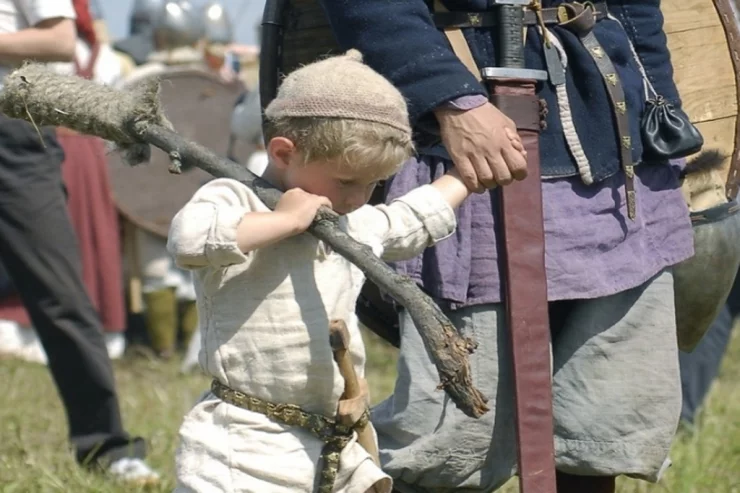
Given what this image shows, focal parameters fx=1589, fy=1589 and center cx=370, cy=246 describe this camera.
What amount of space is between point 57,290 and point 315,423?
6.84 ft

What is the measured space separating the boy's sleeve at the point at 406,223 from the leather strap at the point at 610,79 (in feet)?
1.38

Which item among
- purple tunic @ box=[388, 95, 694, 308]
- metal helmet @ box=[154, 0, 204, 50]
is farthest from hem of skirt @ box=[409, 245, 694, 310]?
metal helmet @ box=[154, 0, 204, 50]

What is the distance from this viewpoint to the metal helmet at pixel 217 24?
11109 mm

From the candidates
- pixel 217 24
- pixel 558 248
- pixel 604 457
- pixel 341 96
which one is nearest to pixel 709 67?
pixel 558 248

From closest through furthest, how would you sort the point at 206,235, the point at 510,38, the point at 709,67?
the point at 206,235
the point at 510,38
the point at 709,67

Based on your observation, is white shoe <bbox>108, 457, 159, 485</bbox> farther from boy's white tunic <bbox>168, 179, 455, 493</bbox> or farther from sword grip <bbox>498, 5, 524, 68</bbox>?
sword grip <bbox>498, 5, 524, 68</bbox>

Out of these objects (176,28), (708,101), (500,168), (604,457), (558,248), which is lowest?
(176,28)

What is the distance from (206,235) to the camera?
2.57m

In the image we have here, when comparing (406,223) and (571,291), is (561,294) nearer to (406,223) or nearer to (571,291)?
(571,291)

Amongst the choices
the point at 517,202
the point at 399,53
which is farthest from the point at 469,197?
the point at 399,53

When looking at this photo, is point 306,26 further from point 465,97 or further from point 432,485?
point 432,485

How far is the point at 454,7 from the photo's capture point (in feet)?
10.0

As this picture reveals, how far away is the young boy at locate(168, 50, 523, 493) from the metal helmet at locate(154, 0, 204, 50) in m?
7.83

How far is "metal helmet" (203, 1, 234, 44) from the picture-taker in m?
11.1
